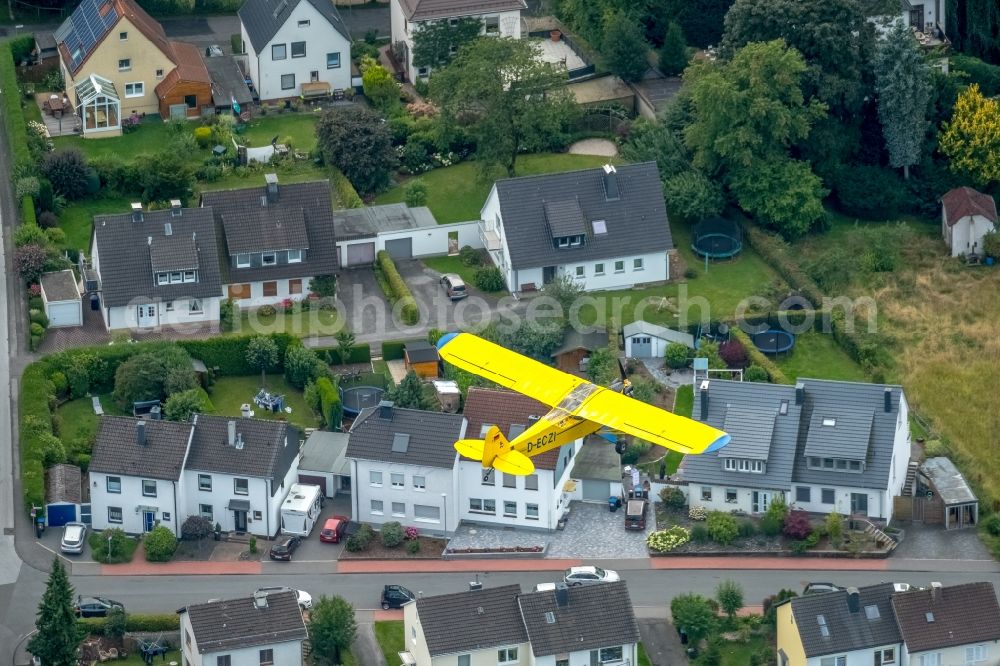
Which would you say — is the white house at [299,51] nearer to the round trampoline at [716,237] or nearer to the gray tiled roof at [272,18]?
the gray tiled roof at [272,18]

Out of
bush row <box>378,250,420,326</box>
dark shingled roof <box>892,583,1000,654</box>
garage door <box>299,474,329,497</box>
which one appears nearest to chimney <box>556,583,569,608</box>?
dark shingled roof <box>892,583,1000,654</box>

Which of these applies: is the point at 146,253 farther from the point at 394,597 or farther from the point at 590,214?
the point at 394,597

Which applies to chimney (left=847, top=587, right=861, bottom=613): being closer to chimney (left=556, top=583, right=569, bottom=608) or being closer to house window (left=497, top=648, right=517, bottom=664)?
chimney (left=556, top=583, right=569, bottom=608)

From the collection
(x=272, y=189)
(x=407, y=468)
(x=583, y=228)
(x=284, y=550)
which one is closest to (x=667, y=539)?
(x=407, y=468)

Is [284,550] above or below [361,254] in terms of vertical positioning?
below

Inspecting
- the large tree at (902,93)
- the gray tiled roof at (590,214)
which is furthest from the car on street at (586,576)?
the large tree at (902,93)

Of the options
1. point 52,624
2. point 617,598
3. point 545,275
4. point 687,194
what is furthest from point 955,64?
point 52,624
